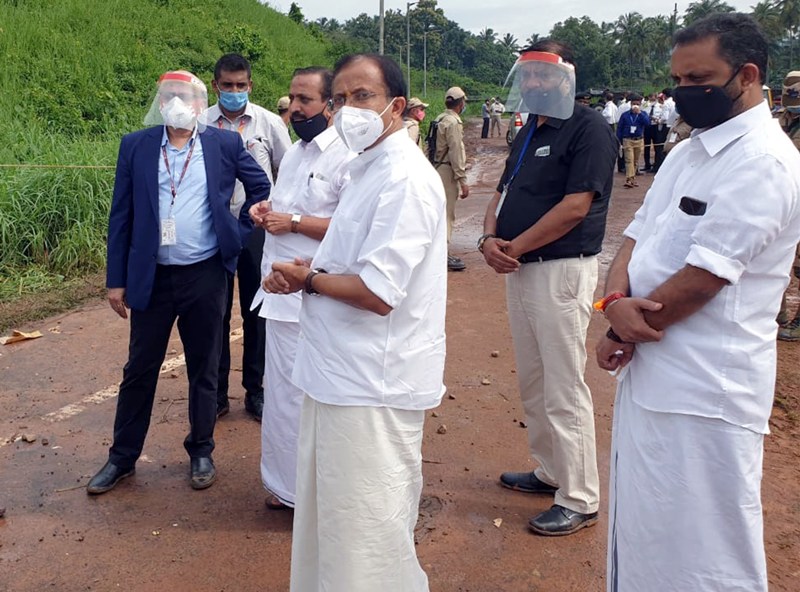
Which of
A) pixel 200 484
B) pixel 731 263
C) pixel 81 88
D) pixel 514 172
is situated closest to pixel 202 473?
pixel 200 484

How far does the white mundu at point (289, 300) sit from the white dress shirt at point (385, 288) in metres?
0.87

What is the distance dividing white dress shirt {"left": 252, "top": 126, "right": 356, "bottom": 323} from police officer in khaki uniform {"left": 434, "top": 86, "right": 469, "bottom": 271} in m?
4.98

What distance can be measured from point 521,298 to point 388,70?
4.47 feet

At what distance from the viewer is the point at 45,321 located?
20.8 feet

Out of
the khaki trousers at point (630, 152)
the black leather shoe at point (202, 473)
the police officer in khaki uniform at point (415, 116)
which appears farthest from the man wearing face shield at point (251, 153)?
the khaki trousers at point (630, 152)

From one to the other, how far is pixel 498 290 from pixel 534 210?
4234 mm

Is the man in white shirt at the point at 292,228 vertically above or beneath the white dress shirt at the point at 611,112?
beneath

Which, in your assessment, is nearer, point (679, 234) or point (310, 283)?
point (679, 234)

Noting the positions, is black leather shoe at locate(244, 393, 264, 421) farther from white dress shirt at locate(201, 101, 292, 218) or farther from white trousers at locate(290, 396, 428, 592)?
white trousers at locate(290, 396, 428, 592)

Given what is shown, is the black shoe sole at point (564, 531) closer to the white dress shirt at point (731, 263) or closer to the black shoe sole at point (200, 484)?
the white dress shirt at point (731, 263)

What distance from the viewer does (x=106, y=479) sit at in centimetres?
372

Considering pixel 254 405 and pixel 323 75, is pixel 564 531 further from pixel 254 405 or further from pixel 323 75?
pixel 323 75

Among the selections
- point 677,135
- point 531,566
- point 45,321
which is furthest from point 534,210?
point 677,135

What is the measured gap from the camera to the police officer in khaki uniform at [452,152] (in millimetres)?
8508
